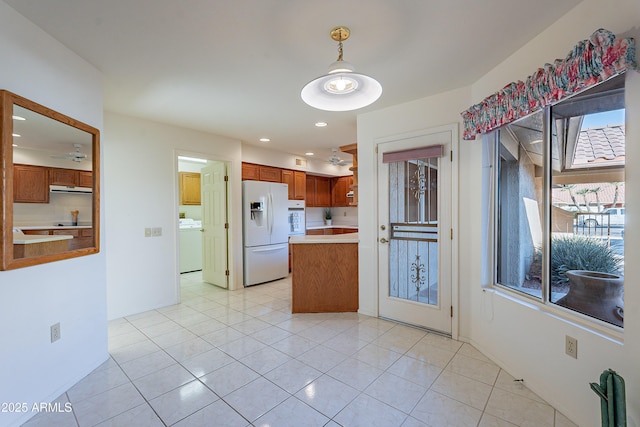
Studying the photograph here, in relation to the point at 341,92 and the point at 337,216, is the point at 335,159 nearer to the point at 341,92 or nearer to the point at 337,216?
the point at 337,216

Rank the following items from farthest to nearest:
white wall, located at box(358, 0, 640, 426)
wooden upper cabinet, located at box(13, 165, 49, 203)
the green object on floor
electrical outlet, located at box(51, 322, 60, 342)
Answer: electrical outlet, located at box(51, 322, 60, 342) → wooden upper cabinet, located at box(13, 165, 49, 203) → white wall, located at box(358, 0, 640, 426) → the green object on floor

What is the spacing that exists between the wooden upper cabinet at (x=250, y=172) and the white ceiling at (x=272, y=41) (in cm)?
181

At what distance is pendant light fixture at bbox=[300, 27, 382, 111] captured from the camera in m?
1.44

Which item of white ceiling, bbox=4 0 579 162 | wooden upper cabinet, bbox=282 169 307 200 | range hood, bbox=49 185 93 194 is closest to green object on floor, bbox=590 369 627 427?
white ceiling, bbox=4 0 579 162

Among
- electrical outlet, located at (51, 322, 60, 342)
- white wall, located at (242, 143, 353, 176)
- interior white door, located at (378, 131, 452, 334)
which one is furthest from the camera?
white wall, located at (242, 143, 353, 176)

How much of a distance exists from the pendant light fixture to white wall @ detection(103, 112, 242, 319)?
2.77 m

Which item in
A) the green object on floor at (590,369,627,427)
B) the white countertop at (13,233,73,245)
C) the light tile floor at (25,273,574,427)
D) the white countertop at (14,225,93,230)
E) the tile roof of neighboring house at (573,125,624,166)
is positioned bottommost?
the light tile floor at (25,273,574,427)

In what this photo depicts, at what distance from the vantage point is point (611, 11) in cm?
144

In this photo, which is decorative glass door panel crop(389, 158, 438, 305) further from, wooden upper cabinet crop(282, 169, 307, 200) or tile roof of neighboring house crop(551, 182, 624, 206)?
wooden upper cabinet crop(282, 169, 307, 200)

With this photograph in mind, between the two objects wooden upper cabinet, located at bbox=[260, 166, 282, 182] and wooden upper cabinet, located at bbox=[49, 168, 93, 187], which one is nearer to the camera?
wooden upper cabinet, located at bbox=[49, 168, 93, 187]

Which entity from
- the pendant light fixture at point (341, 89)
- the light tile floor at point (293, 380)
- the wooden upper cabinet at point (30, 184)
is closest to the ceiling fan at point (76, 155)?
the wooden upper cabinet at point (30, 184)

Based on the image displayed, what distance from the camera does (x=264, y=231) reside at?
480 centimetres

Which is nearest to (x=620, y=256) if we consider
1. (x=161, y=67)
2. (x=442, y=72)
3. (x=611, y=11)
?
(x=611, y=11)

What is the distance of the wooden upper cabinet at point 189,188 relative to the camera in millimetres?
5777
